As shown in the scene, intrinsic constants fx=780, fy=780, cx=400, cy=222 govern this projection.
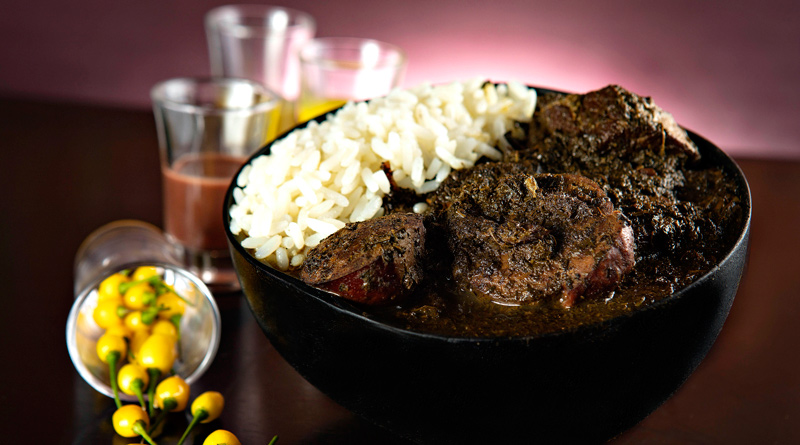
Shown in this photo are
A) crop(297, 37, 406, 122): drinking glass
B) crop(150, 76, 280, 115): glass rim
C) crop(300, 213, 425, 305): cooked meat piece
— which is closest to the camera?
crop(300, 213, 425, 305): cooked meat piece

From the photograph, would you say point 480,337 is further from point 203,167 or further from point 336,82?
point 336,82

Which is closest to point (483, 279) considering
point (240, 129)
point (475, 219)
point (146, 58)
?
point (475, 219)

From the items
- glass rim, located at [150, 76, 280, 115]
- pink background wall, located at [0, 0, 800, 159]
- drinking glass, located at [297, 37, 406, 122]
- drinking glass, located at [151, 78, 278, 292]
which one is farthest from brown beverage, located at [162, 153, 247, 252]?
pink background wall, located at [0, 0, 800, 159]

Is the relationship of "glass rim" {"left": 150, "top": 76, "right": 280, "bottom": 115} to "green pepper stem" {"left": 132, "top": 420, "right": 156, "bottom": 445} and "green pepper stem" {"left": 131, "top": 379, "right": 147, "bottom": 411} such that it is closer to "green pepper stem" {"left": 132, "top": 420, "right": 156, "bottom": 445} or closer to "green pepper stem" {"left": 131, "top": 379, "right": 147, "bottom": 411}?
"green pepper stem" {"left": 131, "top": 379, "right": 147, "bottom": 411}

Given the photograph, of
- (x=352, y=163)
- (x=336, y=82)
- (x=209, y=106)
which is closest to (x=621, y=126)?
(x=352, y=163)

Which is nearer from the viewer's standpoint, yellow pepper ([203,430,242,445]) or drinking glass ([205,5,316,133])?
yellow pepper ([203,430,242,445])

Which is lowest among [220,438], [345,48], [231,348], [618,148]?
[231,348]

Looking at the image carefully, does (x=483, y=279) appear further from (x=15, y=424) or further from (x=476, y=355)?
(x=15, y=424)
